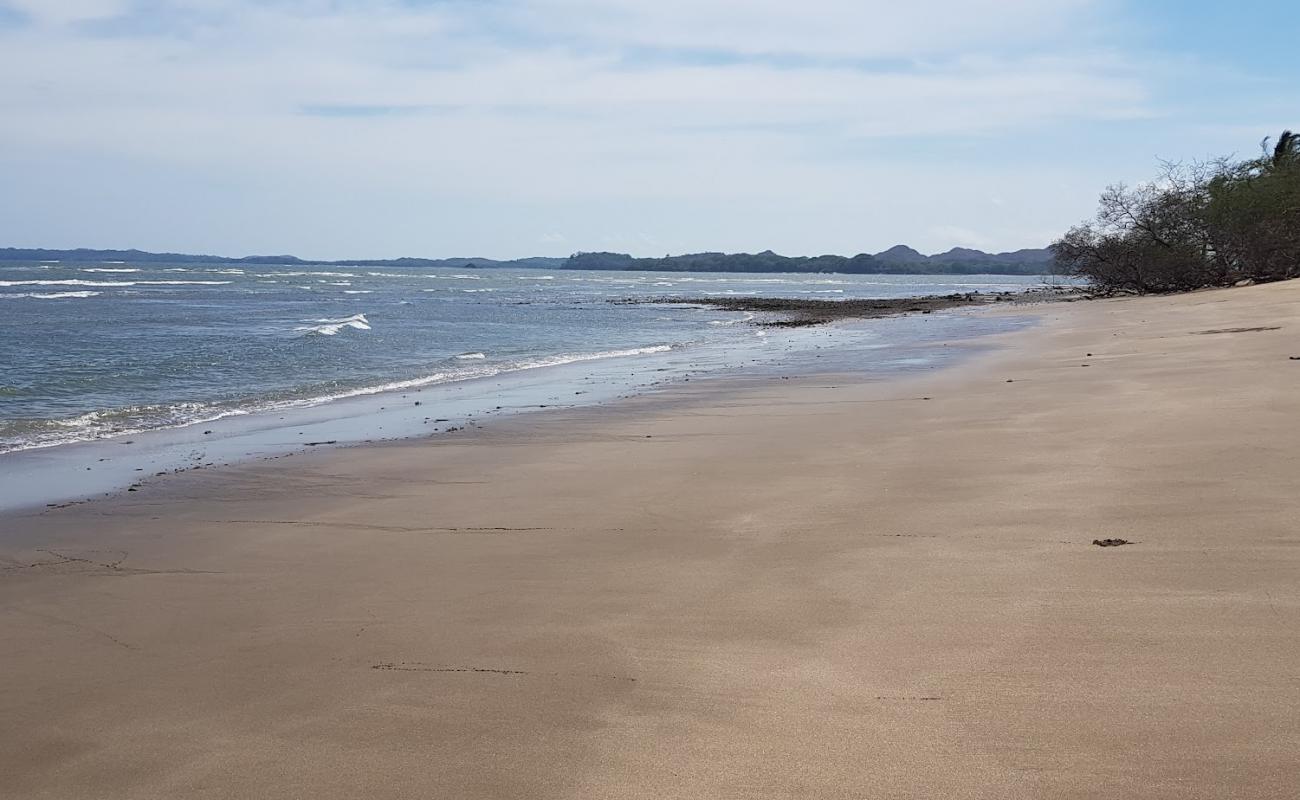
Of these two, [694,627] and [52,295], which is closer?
[694,627]

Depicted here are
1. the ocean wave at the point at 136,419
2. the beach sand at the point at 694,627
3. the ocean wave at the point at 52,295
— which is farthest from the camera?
the ocean wave at the point at 52,295

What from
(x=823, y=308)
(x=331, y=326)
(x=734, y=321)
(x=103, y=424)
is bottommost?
(x=103, y=424)

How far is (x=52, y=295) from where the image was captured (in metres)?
58.3

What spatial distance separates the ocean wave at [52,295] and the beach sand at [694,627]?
55.2 metres

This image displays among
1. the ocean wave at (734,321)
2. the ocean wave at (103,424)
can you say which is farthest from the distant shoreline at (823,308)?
the ocean wave at (103,424)

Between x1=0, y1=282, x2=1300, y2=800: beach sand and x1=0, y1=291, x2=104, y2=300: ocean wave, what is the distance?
5517 centimetres

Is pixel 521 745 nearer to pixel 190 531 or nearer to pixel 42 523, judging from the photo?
pixel 190 531

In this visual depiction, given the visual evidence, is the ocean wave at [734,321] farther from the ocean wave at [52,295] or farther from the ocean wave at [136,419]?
the ocean wave at [52,295]

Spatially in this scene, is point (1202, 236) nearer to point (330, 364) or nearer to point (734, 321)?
point (734, 321)

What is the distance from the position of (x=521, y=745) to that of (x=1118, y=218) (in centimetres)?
5020

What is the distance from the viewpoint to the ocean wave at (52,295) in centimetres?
5541

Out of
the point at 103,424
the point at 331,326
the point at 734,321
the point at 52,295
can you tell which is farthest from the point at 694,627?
the point at 52,295

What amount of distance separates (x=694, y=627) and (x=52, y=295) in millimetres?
64142

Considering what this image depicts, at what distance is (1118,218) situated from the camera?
4744 centimetres
